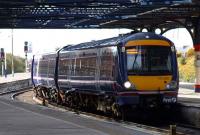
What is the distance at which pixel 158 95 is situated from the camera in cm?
Result: 2198

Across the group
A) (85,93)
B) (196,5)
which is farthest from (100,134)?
(196,5)

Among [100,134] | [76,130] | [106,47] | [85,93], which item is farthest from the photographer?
[85,93]

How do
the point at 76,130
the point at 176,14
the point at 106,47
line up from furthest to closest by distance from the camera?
the point at 176,14 < the point at 106,47 < the point at 76,130

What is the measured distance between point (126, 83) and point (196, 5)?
2052 centimetres

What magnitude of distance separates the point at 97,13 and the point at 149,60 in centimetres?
2532

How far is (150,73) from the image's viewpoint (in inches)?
862

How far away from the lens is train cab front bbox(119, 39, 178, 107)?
21.7 meters

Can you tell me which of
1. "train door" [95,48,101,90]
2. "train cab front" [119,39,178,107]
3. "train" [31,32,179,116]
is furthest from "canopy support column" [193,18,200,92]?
"train cab front" [119,39,178,107]

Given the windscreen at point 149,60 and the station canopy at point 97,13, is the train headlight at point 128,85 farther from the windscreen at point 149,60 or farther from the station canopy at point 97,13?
the station canopy at point 97,13

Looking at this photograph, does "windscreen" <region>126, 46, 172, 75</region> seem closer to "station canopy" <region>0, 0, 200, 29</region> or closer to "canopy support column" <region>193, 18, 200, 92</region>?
"station canopy" <region>0, 0, 200, 29</region>

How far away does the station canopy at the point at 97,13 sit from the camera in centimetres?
3884

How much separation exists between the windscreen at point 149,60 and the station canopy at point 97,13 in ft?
49.4

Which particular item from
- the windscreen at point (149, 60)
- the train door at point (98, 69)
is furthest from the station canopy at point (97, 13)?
the windscreen at point (149, 60)

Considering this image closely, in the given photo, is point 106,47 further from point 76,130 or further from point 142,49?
point 76,130
